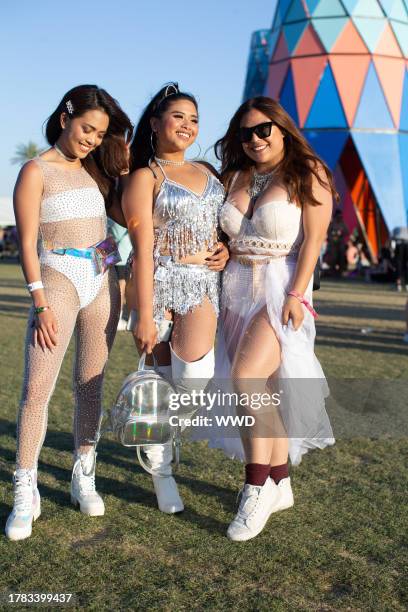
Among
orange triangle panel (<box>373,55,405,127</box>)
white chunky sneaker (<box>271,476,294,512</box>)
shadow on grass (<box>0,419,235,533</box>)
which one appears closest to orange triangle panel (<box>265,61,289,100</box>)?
orange triangle panel (<box>373,55,405,127</box>)

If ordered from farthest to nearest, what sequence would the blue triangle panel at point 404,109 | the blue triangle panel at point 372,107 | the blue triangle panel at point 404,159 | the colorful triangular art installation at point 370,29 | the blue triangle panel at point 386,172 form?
the blue triangle panel at point 404,159 < the blue triangle panel at point 404,109 < the blue triangle panel at point 386,172 < the blue triangle panel at point 372,107 < the colorful triangular art installation at point 370,29

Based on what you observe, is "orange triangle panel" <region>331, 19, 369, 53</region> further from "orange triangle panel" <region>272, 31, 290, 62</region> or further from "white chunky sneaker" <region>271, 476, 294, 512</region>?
"white chunky sneaker" <region>271, 476, 294, 512</region>

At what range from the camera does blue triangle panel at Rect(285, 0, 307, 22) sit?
2298 centimetres

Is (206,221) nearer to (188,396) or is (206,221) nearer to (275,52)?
(188,396)

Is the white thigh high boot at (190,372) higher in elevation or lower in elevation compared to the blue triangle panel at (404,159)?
lower

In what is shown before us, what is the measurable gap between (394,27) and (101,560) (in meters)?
24.0

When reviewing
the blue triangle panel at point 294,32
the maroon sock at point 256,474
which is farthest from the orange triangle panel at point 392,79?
the maroon sock at point 256,474

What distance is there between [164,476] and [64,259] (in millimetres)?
1087

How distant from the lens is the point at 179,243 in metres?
3.07

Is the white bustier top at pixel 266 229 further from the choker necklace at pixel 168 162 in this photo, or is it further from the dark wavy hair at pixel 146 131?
the dark wavy hair at pixel 146 131

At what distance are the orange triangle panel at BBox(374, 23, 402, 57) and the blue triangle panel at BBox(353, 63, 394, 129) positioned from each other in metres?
0.73

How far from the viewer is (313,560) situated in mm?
2678

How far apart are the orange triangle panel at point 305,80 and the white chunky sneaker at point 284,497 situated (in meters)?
21.1

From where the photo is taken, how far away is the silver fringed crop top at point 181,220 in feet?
9.99
